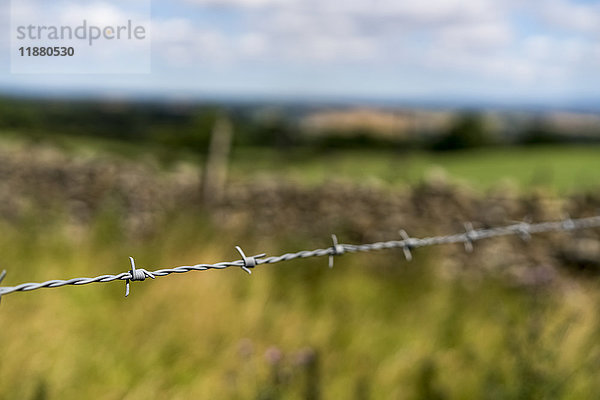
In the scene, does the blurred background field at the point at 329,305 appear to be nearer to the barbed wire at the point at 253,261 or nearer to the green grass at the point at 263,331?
the green grass at the point at 263,331

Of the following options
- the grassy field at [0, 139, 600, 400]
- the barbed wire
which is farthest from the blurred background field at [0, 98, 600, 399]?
the barbed wire

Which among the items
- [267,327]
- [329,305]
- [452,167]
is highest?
[267,327]

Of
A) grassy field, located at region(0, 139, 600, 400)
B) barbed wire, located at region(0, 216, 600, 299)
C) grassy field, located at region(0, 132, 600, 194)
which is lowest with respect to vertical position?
grassy field, located at region(0, 132, 600, 194)

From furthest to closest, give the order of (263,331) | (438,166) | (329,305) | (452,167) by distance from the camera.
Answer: (452,167)
(438,166)
(329,305)
(263,331)

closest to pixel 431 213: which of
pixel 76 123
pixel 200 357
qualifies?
pixel 200 357

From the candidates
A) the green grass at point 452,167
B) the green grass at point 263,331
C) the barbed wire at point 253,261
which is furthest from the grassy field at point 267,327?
the green grass at point 452,167

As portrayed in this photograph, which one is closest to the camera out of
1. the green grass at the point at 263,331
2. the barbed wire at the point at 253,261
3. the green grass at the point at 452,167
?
the barbed wire at the point at 253,261

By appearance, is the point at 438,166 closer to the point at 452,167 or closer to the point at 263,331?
the point at 452,167

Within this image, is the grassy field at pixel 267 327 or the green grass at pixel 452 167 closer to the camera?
the grassy field at pixel 267 327

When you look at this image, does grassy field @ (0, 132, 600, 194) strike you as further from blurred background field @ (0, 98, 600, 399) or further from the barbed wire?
the barbed wire

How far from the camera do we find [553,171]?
9688 millimetres

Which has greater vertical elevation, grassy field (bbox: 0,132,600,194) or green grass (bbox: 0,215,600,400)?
green grass (bbox: 0,215,600,400)

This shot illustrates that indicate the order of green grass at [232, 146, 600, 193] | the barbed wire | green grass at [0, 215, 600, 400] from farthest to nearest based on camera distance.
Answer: green grass at [232, 146, 600, 193]
green grass at [0, 215, 600, 400]
the barbed wire

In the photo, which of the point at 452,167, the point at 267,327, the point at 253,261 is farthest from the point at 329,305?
the point at 452,167
